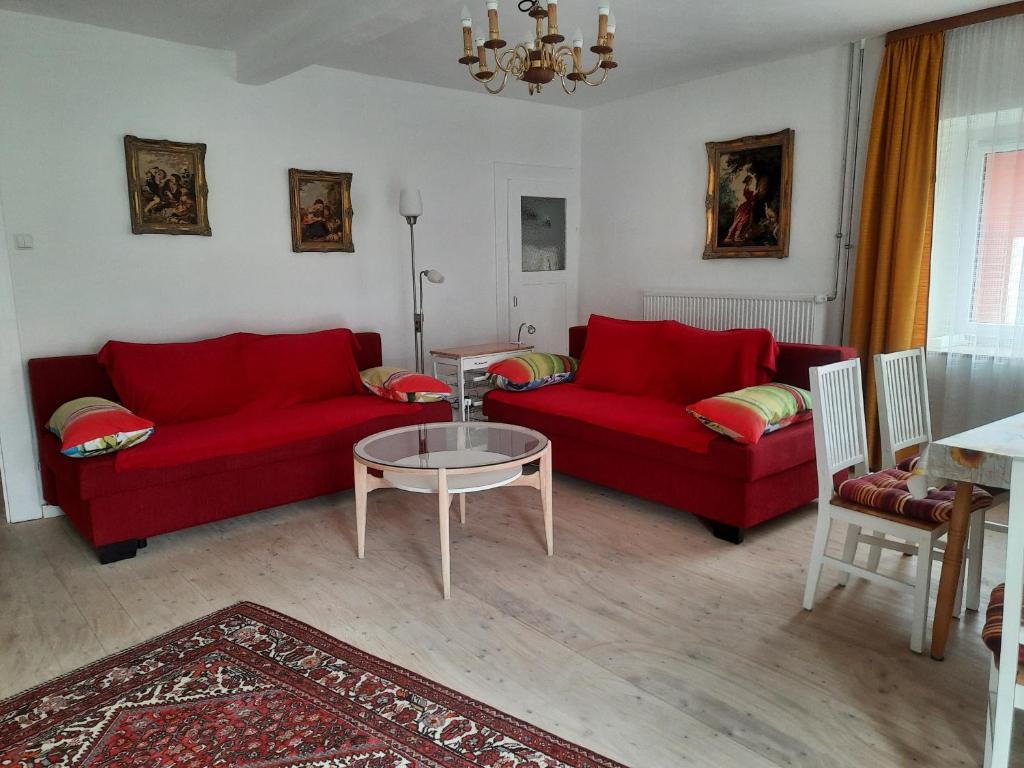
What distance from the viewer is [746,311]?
Answer: 15.5 feet

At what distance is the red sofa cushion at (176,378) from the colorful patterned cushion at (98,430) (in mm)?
328

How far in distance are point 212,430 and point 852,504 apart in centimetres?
273

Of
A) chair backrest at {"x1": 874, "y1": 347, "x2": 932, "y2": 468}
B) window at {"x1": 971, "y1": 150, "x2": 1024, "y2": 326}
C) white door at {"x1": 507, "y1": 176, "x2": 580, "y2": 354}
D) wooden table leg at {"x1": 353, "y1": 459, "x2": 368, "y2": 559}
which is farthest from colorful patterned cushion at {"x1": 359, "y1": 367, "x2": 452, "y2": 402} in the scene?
window at {"x1": 971, "y1": 150, "x2": 1024, "y2": 326}

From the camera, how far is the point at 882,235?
3.96 metres

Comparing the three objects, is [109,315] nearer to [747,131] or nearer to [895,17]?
[747,131]

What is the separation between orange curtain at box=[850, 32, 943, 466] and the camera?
12.5 feet

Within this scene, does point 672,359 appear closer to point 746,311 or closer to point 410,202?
point 746,311

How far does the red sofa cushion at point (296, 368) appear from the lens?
12.6ft

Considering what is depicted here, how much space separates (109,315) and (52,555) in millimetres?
1276

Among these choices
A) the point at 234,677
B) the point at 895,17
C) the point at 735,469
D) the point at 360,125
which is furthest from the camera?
the point at 360,125


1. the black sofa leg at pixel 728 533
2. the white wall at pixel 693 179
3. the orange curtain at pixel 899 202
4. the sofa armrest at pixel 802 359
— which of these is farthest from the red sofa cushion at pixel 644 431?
the white wall at pixel 693 179

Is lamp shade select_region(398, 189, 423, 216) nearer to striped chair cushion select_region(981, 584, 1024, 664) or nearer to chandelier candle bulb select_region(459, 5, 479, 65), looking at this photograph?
chandelier candle bulb select_region(459, 5, 479, 65)

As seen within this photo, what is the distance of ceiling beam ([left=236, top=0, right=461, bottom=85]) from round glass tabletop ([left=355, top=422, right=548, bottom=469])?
1.79 m

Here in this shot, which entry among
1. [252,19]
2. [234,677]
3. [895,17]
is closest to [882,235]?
[895,17]
